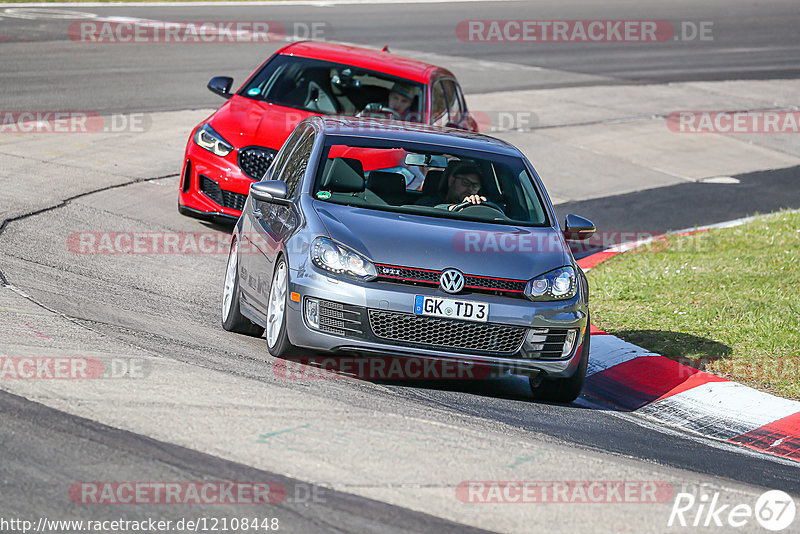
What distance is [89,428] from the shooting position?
5512mm

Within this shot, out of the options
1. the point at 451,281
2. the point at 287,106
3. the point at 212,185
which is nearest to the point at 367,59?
the point at 287,106

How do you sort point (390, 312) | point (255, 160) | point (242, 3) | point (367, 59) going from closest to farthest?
1. point (390, 312)
2. point (255, 160)
3. point (367, 59)
4. point (242, 3)

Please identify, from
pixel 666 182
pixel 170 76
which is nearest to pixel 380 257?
pixel 666 182

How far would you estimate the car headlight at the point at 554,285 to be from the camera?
735 cm

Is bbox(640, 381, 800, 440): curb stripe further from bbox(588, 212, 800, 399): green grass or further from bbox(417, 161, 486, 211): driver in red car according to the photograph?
bbox(417, 161, 486, 211): driver in red car

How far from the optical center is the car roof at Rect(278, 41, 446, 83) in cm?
1293

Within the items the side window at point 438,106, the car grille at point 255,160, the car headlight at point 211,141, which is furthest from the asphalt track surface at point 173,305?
the side window at point 438,106

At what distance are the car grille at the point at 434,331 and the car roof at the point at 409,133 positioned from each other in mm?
1917

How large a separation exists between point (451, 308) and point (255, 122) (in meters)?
5.60

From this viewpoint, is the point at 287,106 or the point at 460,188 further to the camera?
the point at 287,106

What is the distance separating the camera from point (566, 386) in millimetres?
7719

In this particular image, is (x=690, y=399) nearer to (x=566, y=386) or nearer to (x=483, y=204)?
(x=566, y=386)

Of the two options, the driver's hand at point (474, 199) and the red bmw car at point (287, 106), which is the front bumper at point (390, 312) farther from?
the red bmw car at point (287, 106)

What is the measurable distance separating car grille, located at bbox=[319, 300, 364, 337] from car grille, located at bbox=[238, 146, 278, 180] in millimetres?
4625
